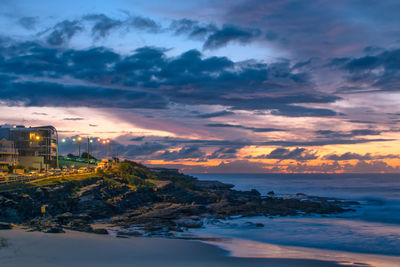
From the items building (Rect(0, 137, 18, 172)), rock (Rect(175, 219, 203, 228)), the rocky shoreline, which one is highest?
building (Rect(0, 137, 18, 172))

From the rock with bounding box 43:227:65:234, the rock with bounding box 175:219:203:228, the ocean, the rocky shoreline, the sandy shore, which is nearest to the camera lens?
the sandy shore

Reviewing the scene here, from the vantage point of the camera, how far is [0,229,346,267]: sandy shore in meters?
19.3

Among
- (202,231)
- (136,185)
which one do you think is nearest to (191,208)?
(202,231)

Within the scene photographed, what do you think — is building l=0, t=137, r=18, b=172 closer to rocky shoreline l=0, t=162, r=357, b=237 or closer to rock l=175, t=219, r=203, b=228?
rocky shoreline l=0, t=162, r=357, b=237

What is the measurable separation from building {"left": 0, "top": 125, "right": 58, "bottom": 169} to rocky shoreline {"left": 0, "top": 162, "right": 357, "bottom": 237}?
28642 millimetres

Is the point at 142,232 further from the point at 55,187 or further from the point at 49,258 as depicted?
the point at 55,187

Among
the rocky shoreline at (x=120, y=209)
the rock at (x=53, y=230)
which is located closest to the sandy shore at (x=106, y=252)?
the rock at (x=53, y=230)

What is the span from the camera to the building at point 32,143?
81.3 metres

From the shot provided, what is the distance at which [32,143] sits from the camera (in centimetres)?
8388

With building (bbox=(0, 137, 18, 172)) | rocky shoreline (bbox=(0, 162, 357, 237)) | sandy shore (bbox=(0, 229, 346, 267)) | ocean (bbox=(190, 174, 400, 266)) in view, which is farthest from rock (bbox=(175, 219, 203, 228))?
building (bbox=(0, 137, 18, 172))

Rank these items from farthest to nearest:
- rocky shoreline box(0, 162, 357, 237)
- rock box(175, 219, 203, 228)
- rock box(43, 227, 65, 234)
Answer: rock box(175, 219, 203, 228) → rocky shoreline box(0, 162, 357, 237) → rock box(43, 227, 65, 234)

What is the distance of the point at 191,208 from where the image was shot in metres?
45.6

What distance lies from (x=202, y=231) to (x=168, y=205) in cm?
1387

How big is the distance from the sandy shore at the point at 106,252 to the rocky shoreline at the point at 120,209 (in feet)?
9.73
